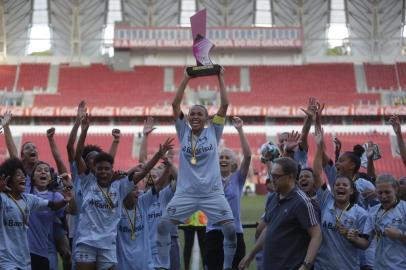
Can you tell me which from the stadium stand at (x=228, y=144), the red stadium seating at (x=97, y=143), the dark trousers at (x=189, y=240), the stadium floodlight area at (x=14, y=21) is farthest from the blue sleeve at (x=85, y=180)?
the stadium floodlight area at (x=14, y=21)

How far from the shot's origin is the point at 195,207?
22.3 ft

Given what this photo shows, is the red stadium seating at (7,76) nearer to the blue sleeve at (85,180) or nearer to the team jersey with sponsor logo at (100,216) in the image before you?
the blue sleeve at (85,180)

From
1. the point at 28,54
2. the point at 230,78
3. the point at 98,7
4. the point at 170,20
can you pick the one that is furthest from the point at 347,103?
the point at 28,54

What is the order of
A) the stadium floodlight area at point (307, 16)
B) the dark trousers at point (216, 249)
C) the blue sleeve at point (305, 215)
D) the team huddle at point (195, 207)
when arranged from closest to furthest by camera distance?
the blue sleeve at point (305, 215)
the team huddle at point (195, 207)
the dark trousers at point (216, 249)
the stadium floodlight area at point (307, 16)

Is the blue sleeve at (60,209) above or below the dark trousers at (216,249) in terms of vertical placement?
above

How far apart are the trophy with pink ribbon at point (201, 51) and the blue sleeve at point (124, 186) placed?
4.67ft

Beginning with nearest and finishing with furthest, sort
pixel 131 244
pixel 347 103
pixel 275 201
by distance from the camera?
1. pixel 275 201
2. pixel 131 244
3. pixel 347 103

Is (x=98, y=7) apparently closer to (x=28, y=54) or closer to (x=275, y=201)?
(x=28, y=54)

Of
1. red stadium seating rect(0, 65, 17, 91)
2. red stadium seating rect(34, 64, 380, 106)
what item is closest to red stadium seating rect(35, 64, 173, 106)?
red stadium seating rect(34, 64, 380, 106)

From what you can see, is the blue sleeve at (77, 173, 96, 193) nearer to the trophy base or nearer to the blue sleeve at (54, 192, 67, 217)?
the blue sleeve at (54, 192, 67, 217)

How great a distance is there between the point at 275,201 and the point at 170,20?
41.5 m

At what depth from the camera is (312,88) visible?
4634 centimetres

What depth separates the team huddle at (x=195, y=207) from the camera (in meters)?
5.61

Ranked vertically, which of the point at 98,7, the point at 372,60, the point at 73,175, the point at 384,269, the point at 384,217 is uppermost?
the point at 98,7
